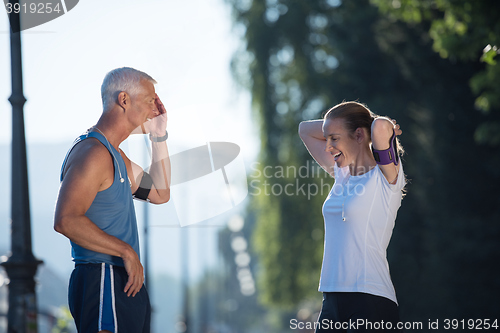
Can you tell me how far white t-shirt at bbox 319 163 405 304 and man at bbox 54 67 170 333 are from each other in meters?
1.01

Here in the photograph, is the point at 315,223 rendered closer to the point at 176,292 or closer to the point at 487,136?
the point at 487,136

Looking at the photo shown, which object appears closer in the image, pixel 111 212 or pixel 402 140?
pixel 111 212

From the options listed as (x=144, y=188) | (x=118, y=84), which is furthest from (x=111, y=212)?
(x=118, y=84)

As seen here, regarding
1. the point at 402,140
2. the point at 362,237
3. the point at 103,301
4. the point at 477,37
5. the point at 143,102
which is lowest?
the point at 103,301

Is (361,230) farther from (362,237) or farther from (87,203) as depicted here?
(87,203)

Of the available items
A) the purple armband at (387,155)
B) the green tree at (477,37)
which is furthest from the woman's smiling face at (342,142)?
the green tree at (477,37)

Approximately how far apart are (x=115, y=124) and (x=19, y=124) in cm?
290

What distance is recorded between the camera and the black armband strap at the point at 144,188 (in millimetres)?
3483

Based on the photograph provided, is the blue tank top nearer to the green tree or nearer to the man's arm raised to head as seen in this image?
the man's arm raised to head

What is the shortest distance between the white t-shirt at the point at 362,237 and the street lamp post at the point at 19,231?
9.89 ft

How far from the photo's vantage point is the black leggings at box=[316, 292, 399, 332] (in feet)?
10.4

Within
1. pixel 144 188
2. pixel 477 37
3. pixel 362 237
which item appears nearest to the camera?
pixel 362 237

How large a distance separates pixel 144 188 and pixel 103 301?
79 centimetres

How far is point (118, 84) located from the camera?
313 cm
